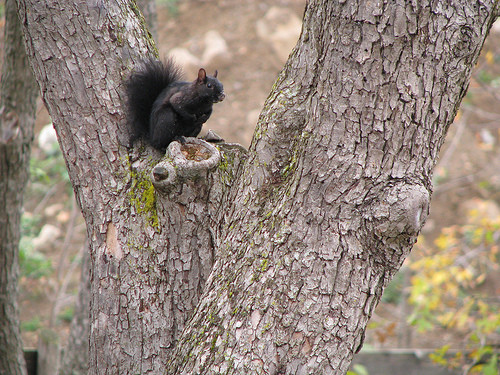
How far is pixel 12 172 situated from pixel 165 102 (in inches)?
42.3

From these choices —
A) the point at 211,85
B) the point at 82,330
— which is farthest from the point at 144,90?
the point at 82,330

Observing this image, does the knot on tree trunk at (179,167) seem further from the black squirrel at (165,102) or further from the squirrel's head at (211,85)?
the squirrel's head at (211,85)

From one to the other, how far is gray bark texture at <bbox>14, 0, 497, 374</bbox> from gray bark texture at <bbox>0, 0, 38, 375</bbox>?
4.11 ft

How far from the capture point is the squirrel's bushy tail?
2.28 meters

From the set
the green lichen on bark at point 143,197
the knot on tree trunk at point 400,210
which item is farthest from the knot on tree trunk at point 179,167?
the knot on tree trunk at point 400,210

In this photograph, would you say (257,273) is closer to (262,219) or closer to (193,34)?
(262,219)

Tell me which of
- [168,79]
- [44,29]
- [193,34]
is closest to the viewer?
[44,29]

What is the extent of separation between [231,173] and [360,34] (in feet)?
2.68

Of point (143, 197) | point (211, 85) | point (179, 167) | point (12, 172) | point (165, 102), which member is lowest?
point (12, 172)

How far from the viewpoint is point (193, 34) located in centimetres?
909

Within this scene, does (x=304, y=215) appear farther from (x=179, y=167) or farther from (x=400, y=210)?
(x=179, y=167)

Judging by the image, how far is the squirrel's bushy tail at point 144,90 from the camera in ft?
7.48

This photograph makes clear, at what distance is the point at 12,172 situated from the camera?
3.08 m

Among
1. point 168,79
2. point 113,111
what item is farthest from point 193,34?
point 113,111
